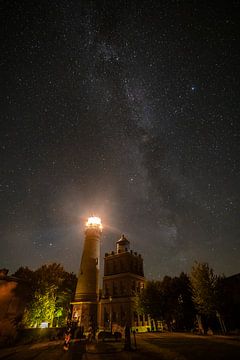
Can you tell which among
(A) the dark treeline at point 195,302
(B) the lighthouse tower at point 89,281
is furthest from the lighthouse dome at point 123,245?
(A) the dark treeline at point 195,302

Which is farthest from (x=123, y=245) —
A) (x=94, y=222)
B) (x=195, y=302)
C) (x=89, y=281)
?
(x=195, y=302)

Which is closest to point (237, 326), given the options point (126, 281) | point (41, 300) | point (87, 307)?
point (126, 281)

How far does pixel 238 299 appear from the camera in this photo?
1112 inches

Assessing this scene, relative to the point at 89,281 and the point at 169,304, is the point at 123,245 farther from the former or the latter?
the point at 169,304

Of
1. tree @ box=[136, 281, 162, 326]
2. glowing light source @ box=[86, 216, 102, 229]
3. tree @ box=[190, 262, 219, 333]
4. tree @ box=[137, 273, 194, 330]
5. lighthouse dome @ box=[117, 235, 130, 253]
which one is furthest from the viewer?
lighthouse dome @ box=[117, 235, 130, 253]

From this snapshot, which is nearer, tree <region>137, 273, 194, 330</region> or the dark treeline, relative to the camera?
the dark treeline

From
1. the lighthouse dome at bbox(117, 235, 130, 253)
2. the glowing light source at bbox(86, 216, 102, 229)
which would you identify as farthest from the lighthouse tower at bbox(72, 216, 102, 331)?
the lighthouse dome at bbox(117, 235, 130, 253)

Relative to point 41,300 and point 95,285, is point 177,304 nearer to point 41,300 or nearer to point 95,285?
point 95,285

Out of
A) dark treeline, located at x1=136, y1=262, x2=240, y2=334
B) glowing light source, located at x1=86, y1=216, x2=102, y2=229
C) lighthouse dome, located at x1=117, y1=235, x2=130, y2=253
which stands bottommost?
dark treeline, located at x1=136, y1=262, x2=240, y2=334

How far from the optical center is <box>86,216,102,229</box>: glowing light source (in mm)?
49531

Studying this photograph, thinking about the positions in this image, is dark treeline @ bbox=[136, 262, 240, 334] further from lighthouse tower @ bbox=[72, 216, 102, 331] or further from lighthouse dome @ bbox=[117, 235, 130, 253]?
lighthouse dome @ bbox=[117, 235, 130, 253]

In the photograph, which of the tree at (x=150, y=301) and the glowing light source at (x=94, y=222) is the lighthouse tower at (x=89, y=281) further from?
the tree at (x=150, y=301)

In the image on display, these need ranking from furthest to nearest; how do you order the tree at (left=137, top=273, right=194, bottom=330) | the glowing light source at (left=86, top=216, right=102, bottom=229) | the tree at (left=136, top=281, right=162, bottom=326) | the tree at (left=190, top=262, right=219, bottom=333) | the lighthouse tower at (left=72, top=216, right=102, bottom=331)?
the glowing light source at (left=86, top=216, right=102, bottom=229) < the lighthouse tower at (left=72, top=216, right=102, bottom=331) < the tree at (left=136, top=281, right=162, bottom=326) < the tree at (left=137, top=273, right=194, bottom=330) < the tree at (left=190, top=262, right=219, bottom=333)

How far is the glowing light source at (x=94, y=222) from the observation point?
49.5 meters
